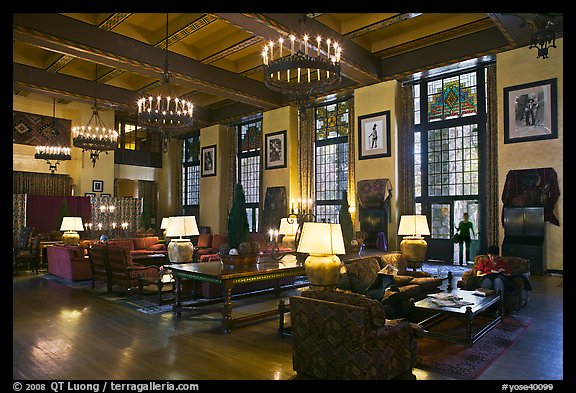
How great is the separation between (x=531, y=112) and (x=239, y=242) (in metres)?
7.42

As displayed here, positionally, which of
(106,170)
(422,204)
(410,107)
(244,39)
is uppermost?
(244,39)

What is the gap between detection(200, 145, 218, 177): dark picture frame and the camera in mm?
17031

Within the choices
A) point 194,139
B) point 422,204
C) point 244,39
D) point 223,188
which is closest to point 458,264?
point 422,204

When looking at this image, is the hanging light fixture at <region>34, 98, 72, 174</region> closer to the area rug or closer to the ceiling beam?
the ceiling beam

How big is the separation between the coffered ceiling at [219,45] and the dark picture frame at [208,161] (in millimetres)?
4013

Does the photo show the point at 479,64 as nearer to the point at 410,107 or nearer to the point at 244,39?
the point at 410,107

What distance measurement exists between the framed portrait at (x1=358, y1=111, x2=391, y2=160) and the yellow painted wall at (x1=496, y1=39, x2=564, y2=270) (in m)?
2.87

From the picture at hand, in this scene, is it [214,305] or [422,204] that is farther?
[422,204]

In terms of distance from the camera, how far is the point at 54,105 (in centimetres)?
1516

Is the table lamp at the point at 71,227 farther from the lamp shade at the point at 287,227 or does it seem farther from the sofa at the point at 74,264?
the lamp shade at the point at 287,227

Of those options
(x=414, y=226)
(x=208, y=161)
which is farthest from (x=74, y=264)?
(x=208, y=161)

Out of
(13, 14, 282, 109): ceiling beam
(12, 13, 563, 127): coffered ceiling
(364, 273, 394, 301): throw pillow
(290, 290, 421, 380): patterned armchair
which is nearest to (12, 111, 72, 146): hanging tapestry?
(12, 13, 563, 127): coffered ceiling

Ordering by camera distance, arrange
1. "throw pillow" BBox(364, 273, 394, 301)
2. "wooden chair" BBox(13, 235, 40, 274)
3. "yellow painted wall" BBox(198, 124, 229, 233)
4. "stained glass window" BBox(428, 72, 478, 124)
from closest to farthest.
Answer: "throw pillow" BBox(364, 273, 394, 301)
"wooden chair" BBox(13, 235, 40, 274)
"stained glass window" BBox(428, 72, 478, 124)
"yellow painted wall" BBox(198, 124, 229, 233)
